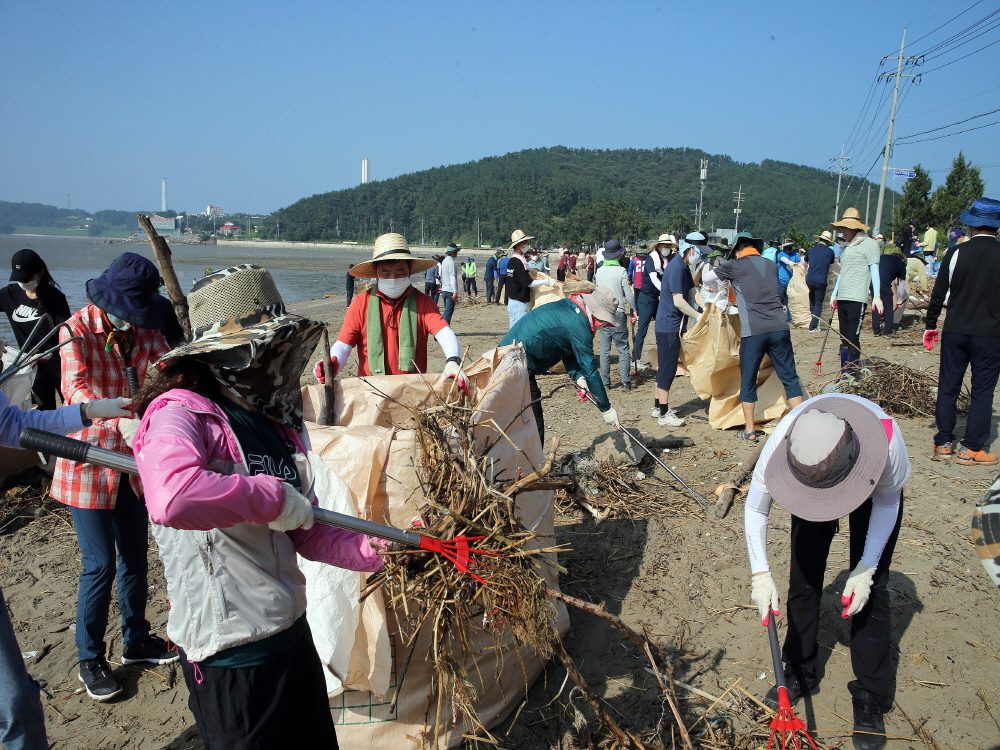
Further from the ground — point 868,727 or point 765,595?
point 765,595

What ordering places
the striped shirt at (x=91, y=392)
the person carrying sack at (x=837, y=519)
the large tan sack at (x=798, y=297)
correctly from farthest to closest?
the large tan sack at (x=798, y=297), the striped shirt at (x=91, y=392), the person carrying sack at (x=837, y=519)

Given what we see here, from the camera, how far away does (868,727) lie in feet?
8.65

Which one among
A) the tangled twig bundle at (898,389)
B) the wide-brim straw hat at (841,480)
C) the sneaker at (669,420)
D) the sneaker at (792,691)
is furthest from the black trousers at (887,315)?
the wide-brim straw hat at (841,480)

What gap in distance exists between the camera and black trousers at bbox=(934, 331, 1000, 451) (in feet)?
15.7

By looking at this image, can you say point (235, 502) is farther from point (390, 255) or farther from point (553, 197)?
point (553, 197)

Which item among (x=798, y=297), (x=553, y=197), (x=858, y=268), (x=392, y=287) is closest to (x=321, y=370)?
(x=392, y=287)

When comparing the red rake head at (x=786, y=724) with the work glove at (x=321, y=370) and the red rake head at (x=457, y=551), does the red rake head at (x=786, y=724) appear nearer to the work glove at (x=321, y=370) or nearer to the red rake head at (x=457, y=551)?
the red rake head at (x=457, y=551)

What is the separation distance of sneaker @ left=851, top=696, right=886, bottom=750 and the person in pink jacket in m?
2.23

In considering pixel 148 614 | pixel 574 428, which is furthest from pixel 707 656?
pixel 574 428

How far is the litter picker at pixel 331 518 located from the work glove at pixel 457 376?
1.09 m

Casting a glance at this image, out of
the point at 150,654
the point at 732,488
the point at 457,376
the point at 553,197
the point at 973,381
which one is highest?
the point at 553,197

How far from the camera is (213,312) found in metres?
1.70

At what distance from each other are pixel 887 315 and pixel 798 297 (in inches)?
79.7

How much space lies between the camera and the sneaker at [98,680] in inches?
116
